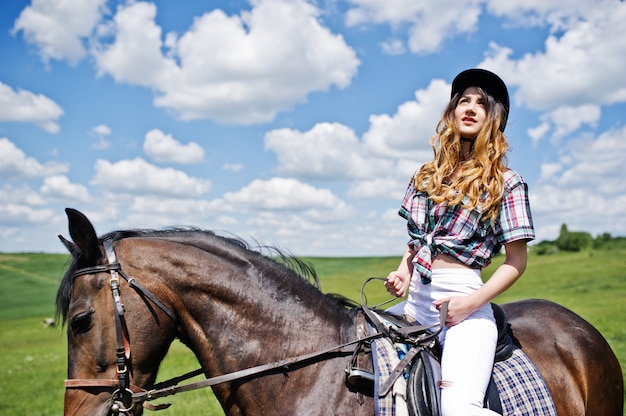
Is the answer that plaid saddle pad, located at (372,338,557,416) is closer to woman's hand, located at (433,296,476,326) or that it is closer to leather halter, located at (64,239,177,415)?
woman's hand, located at (433,296,476,326)

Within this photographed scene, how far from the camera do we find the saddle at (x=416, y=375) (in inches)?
127

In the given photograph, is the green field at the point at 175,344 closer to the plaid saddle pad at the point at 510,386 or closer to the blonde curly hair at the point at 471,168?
the plaid saddle pad at the point at 510,386

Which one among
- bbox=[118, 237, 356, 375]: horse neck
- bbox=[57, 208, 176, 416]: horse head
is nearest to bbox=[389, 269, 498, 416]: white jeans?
bbox=[118, 237, 356, 375]: horse neck

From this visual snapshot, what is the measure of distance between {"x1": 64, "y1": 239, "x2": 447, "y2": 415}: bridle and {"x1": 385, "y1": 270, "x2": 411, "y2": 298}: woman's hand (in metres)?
0.60

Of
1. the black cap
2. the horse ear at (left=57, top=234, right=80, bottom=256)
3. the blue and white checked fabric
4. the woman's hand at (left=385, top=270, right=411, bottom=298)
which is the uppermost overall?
the black cap

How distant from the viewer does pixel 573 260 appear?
5119 centimetres

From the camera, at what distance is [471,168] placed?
3627 mm

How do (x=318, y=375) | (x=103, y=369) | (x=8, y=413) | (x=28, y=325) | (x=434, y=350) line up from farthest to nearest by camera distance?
(x=28, y=325) → (x=8, y=413) → (x=434, y=350) → (x=318, y=375) → (x=103, y=369)

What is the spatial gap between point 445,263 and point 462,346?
0.58 metres

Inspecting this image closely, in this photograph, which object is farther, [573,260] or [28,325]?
[573,260]

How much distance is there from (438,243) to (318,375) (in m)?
1.22

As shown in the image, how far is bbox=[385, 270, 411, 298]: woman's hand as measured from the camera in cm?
410

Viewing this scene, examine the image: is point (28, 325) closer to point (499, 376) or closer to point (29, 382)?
point (29, 382)

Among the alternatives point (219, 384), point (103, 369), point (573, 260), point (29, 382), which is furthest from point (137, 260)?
point (573, 260)
